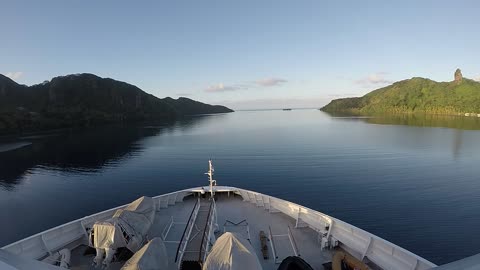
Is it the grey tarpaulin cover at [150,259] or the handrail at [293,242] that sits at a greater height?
the grey tarpaulin cover at [150,259]

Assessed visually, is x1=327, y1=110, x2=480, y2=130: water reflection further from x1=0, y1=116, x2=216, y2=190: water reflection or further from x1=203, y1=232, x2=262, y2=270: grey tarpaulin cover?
x1=203, y1=232, x2=262, y2=270: grey tarpaulin cover

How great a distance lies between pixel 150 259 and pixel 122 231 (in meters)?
3.23

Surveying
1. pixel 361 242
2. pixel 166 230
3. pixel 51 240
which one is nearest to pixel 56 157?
pixel 51 240

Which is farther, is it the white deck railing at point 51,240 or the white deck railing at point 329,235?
the white deck railing at point 51,240

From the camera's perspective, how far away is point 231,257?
7453 mm

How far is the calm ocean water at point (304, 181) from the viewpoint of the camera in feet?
75.5

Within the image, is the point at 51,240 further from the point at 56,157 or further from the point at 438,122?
the point at 438,122

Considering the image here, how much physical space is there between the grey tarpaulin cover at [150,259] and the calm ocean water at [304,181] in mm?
17764

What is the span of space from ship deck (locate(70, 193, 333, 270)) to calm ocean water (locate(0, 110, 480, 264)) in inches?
418

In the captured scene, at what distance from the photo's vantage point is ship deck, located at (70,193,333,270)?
11047 millimetres

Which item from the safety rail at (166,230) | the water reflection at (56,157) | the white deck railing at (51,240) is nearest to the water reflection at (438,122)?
the water reflection at (56,157)

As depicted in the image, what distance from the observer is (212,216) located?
46.7ft

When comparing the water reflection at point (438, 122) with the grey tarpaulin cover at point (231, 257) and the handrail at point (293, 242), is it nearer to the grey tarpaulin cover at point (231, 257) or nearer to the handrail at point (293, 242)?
the handrail at point (293, 242)

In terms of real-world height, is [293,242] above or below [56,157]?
above
